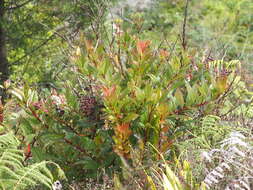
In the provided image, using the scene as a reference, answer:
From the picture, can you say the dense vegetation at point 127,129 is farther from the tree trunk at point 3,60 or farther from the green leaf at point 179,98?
the tree trunk at point 3,60

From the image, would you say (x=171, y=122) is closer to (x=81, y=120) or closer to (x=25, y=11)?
(x=81, y=120)

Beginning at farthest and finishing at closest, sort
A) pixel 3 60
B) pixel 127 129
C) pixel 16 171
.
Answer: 1. pixel 3 60
2. pixel 16 171
3. pixel 127 129

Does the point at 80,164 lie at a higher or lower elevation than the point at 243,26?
higher

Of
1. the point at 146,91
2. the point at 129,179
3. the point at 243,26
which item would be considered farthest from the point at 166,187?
the point at 243,26

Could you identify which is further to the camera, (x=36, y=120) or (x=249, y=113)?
(x=249, y=113)

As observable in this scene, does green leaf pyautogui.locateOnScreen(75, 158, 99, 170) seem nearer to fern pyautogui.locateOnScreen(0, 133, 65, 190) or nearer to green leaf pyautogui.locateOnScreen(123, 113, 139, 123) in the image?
fern pyautogui.locateOnScreen(0, 133, 65, 190)

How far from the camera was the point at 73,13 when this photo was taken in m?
5.44

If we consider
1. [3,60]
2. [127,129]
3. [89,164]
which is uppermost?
[127,129]

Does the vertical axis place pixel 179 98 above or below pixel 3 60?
above

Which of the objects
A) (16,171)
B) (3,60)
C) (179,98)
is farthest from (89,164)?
(3,60)

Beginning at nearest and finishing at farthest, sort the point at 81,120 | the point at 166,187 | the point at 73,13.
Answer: the point at 166,187
the point at 81,120
the point at 73,13

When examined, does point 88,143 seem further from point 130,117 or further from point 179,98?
point 179,98

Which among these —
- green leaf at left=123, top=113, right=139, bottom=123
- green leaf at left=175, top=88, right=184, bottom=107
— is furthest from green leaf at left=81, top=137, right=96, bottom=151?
green leaf at left=175, top=88, right=184, bottom=107

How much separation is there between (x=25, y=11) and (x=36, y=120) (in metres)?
3.35
